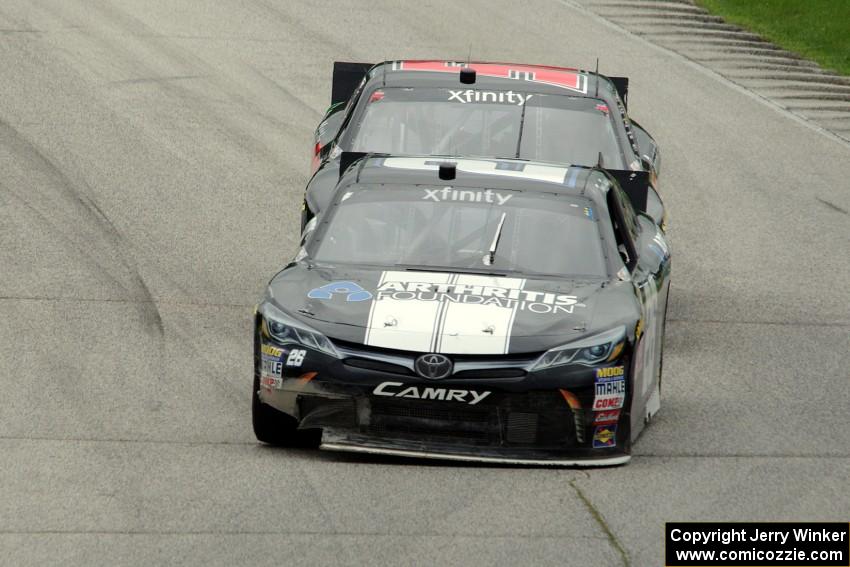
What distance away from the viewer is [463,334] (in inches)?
308

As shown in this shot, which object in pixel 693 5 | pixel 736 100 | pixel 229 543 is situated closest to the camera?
pixel 229 543

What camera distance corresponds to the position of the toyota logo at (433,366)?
25.2ft

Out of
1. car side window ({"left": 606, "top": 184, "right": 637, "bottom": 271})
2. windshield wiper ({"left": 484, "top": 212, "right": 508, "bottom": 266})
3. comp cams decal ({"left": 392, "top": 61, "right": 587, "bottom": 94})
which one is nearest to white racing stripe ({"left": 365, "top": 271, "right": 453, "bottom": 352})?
windshield wiper ({"left": 484, "top": 212, "right": 508, "bottom": 266})

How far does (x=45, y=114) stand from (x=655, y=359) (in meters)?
9.64

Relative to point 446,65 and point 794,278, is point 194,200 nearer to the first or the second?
point 446,65

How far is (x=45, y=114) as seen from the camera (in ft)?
54.9

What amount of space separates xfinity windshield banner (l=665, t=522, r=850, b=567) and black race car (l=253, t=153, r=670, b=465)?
3.49 feet

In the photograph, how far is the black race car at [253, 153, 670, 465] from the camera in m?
7.73

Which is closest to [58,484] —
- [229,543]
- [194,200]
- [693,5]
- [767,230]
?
[229,543]

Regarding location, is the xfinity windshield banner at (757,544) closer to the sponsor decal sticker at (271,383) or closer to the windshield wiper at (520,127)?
the sponsor decal sticker at (271,383)

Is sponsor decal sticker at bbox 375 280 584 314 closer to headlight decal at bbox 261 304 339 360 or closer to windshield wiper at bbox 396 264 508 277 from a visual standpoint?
windshield wiper at bbox 396 264 508 277

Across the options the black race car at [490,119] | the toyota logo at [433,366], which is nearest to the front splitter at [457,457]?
the toyota logo at [433,366]

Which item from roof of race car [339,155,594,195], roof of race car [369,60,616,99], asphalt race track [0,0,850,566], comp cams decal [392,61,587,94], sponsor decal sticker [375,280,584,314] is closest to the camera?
asphalt race track [0,0,850,566]

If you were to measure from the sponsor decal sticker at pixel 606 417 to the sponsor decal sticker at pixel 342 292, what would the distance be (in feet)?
4.39
